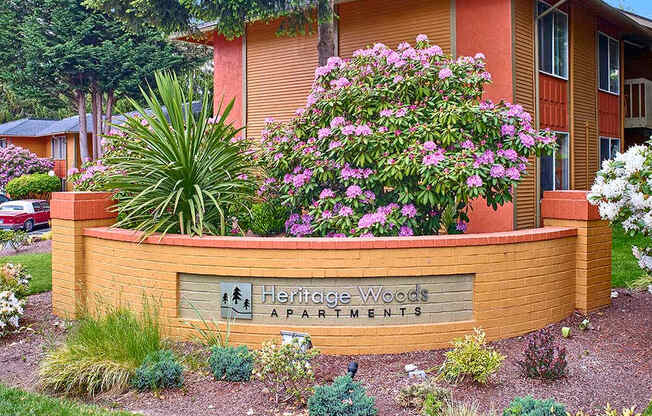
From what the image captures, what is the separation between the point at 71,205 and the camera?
738 centimetres

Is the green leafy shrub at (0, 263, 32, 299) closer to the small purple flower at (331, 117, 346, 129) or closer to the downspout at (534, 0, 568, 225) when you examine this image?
the small purple flower at (331, 117, 346, 129)

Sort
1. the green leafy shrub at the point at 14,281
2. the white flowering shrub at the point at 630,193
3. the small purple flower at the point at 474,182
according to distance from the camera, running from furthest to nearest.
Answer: the green leafy shrub at the point at 14,281
the small purple flower at the point at 474,182
the white flowering shrub at the point at 630,193

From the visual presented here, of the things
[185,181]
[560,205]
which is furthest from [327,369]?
[560,205]

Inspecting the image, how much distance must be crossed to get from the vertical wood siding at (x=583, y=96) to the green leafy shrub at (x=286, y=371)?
38.9 ft

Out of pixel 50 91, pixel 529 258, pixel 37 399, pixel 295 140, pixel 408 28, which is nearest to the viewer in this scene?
pixel 37 399

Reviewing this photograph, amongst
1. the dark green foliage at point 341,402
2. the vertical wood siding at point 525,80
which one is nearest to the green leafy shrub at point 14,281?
the dark green foliage at point 341,402

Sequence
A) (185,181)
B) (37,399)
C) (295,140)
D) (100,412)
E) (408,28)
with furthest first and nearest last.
→ (408,28) → (295,140) → (185,181) → (37,399) → (100,412)

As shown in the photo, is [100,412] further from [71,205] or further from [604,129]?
[604,129]

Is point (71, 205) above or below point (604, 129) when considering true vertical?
below

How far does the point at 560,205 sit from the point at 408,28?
714 cm

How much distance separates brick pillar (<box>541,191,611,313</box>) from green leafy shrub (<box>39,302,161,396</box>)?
4968 millimetres

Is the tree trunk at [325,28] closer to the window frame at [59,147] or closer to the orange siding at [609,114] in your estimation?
the orange siding at [609,114]

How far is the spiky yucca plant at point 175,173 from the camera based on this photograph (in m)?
6.92

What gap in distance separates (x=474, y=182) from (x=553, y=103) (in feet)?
27.6
